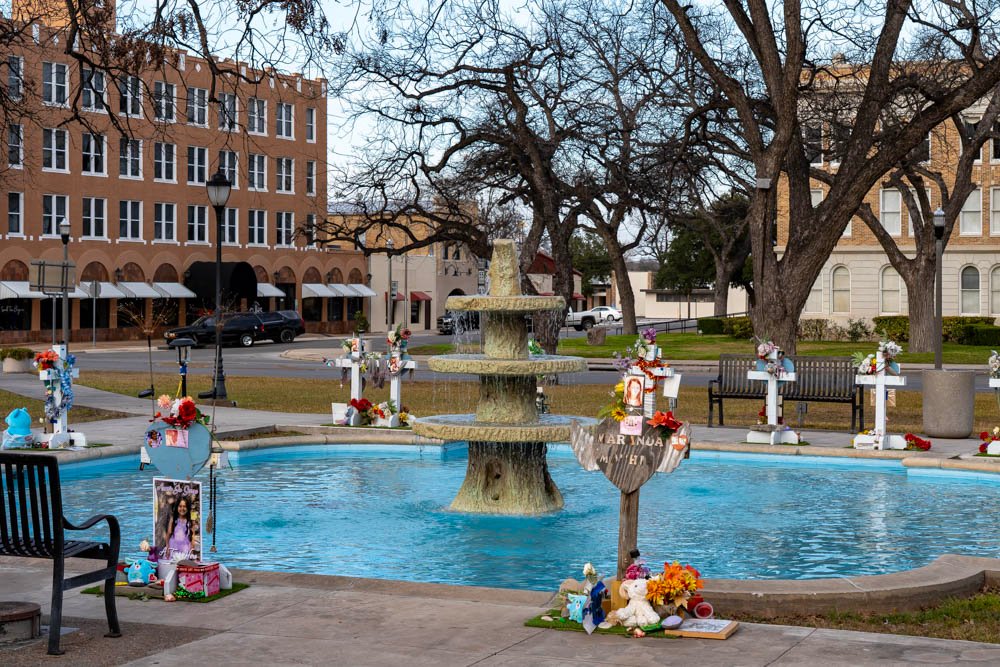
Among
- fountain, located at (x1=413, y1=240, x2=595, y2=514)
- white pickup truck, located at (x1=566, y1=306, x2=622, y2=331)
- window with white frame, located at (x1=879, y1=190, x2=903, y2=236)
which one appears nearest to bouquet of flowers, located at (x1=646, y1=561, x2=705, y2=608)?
fountain, located at (x1=413, y1=240, x2=595, y2=514)

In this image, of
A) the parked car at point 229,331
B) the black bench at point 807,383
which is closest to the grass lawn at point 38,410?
the black bench at point 807,383

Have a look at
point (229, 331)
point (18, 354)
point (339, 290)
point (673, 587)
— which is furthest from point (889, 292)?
point (673, 587)

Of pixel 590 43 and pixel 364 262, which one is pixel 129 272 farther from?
pixel 590 43

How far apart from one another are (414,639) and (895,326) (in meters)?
50.3

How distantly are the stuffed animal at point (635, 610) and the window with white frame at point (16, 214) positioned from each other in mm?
57914

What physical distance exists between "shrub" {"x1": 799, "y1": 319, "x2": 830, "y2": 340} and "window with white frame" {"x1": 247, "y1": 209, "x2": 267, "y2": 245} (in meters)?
30.6

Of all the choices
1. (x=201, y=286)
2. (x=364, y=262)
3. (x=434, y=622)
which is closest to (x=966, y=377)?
(x=434, y=622)

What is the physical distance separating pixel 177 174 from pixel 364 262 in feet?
52.2

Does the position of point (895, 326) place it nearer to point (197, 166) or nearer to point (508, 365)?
point (197, 166)

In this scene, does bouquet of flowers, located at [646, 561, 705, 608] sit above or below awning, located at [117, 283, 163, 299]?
below

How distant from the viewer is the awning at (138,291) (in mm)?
63706

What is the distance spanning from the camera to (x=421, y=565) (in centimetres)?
1041

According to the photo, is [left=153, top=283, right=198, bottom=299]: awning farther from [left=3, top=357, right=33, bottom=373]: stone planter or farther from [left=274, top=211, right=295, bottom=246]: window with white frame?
[left=3, top=357, right=33, bottom=373]: stone planter

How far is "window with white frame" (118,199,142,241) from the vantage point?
65500 millimetres
